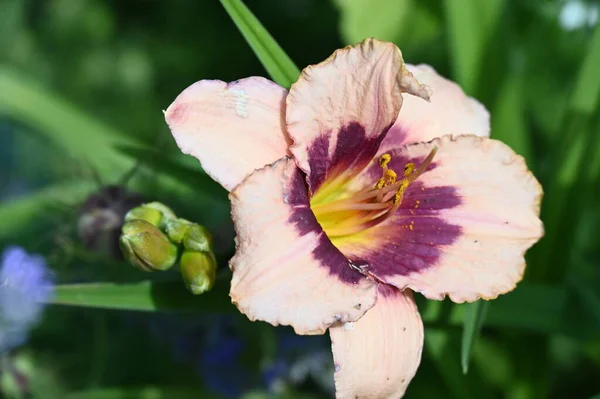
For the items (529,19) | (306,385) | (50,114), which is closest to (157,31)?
(50,114)

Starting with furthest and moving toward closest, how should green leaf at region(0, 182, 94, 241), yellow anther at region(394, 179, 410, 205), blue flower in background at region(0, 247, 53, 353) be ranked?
1. green leaf at region(0, 182, 94, 241)
2. blue flower in background at region(0, 247, 53, 353)
3. yellow anther at region(394, 179, 410, 205)

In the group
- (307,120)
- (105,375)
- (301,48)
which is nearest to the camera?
(307,120)

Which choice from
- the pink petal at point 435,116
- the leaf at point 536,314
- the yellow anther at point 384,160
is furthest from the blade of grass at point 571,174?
the yellow anther at point 384,160

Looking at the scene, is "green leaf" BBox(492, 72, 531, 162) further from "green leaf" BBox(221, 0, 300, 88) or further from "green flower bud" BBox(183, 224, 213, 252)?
"green flower bud" BBox(183, 224, 213, 252)

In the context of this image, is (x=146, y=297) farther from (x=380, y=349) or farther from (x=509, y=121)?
(x=509, y=121)

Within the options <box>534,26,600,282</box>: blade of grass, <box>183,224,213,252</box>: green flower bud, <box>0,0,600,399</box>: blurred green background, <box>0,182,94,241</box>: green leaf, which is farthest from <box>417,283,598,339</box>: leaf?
<box>0,182,94,241</box>: green leaf

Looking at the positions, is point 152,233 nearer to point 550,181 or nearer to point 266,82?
point 266,82
